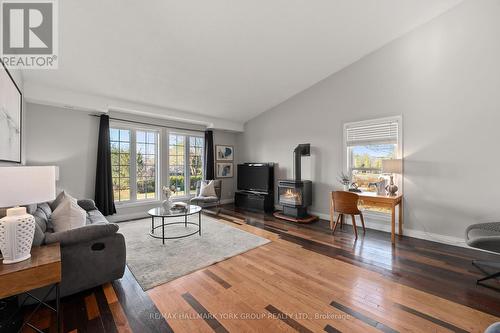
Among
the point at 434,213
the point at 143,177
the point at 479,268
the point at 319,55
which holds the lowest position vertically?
the point at 479,268

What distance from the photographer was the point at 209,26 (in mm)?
2967

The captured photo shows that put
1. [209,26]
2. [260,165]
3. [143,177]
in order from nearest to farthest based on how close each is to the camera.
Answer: [209,26], [143,177], [260,165]

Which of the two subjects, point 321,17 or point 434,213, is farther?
point 434,213

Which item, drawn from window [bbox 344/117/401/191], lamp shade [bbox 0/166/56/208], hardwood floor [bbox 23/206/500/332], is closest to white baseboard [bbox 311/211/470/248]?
hardwood floor [bbox 23/206/500/332]

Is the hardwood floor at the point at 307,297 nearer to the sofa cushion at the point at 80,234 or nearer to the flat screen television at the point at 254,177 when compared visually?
the sofa cushion at the point at 80,234

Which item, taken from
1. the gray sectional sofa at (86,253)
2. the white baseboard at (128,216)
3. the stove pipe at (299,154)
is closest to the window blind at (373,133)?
the stove pipe at (299,154)

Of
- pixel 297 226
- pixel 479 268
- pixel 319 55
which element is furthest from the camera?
pixel 297 226

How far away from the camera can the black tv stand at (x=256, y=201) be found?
544 centimetres

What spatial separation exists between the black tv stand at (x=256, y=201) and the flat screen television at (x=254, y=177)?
0.18 meters

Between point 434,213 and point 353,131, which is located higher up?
point 353,131

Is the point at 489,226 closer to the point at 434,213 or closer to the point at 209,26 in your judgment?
the point at 434,213

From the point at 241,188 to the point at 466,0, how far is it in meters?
5.64

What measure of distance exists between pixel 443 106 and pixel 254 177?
413cm

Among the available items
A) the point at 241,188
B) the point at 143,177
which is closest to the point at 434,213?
the point at 241,188
